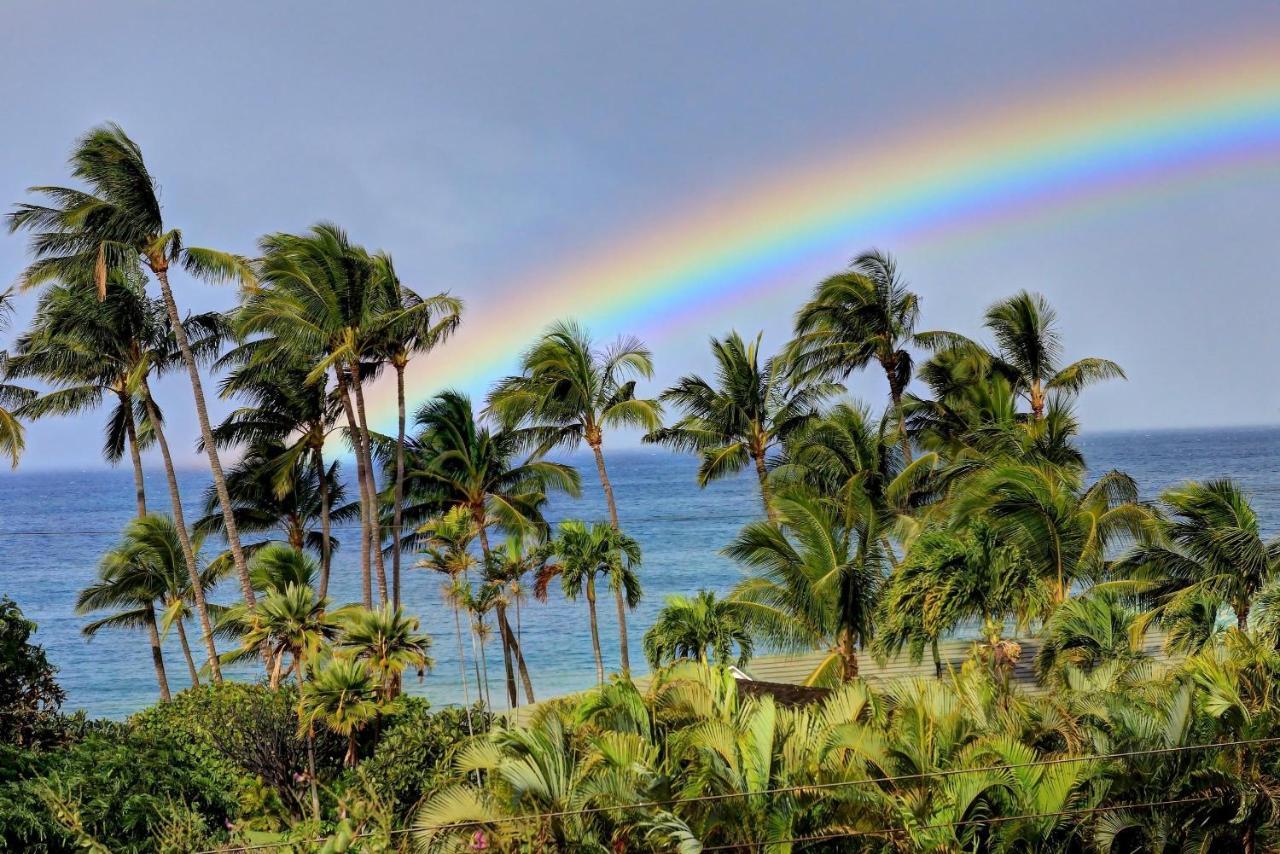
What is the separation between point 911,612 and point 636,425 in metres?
10.3

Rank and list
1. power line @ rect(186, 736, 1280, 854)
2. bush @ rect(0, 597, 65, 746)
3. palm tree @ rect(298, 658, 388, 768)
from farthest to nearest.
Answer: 1. bush @ rect(0, 597, 65, 746)
2. palm tree @ rect(298, 658, 388, 768)
3. power line @ rect(186, 736, 1280, 854)

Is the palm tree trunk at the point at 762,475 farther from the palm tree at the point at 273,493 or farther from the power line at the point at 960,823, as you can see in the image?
the power line at the point at 960,823

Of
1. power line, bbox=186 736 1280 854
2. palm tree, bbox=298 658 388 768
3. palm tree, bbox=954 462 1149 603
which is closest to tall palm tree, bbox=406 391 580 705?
palm tree, bbox=298 658 388 768

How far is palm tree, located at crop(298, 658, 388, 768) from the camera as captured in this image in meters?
15.0

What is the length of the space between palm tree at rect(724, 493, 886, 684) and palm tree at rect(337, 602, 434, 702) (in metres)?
5.55

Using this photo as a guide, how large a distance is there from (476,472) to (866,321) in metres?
10.6

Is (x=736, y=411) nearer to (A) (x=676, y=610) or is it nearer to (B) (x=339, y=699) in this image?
(A) (x=676, y=610)

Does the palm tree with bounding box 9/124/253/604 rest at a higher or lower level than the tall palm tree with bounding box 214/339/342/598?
higher

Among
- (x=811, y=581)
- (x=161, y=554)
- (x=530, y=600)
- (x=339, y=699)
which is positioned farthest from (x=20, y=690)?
(x=530, y=600)

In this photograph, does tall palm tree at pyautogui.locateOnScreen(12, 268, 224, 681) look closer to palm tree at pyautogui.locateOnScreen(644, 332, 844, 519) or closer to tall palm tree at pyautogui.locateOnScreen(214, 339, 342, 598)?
tall palm tree at pyautogui.locateOnScreen(214, 339, 342, 598)

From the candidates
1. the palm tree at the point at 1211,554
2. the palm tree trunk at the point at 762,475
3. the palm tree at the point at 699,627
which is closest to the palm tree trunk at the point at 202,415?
the palm tree at the point at 699,627

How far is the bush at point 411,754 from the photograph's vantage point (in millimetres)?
15008

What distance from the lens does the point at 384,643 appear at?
16312mm

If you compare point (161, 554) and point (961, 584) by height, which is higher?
point (161, 554)
